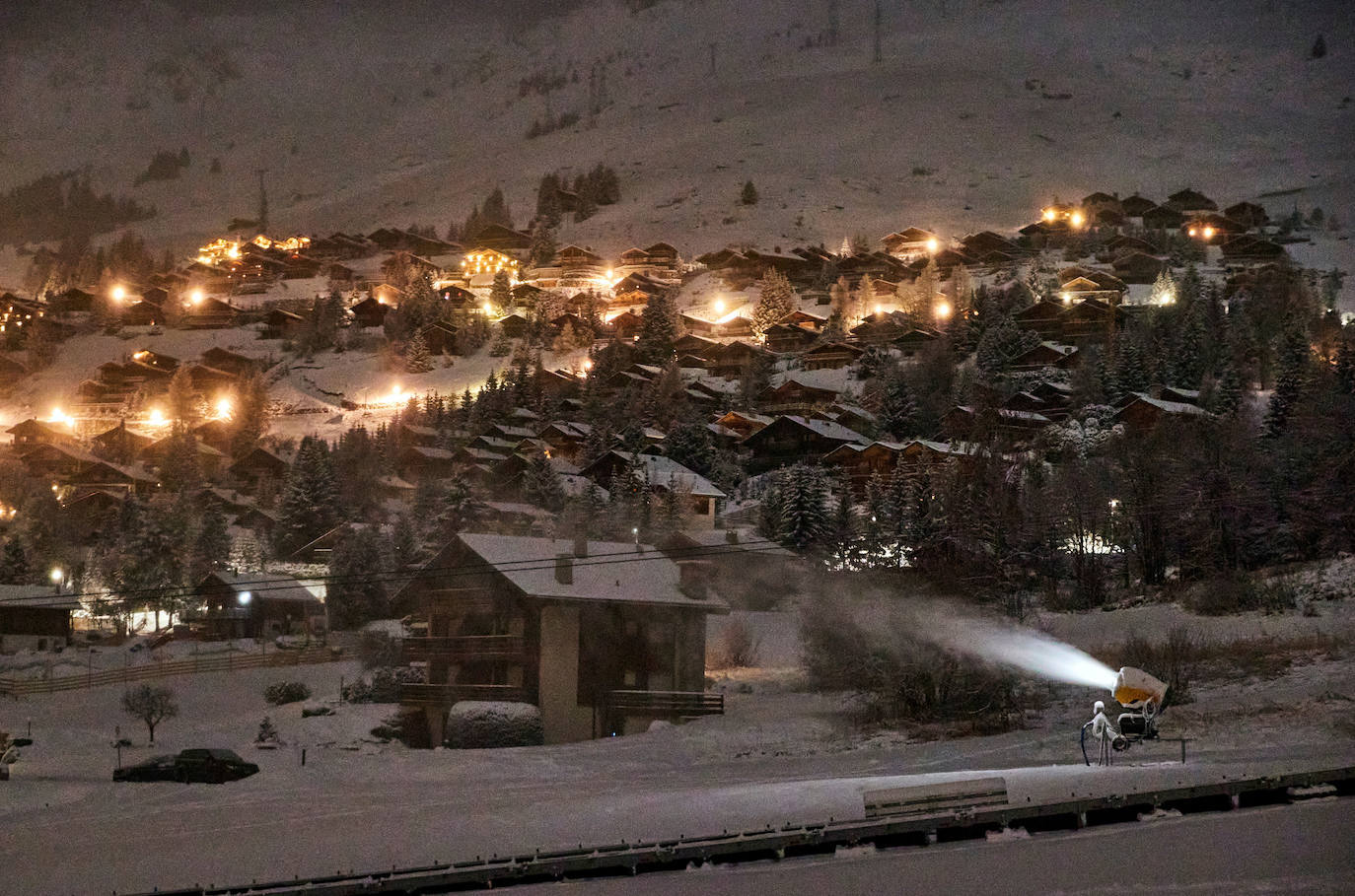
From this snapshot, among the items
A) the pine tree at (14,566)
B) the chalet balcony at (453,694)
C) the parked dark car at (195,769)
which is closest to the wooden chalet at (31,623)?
the pine tree at (14,566)

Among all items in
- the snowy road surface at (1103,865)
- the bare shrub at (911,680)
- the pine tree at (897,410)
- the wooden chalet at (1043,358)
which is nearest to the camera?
the snowy road surface at (1103,865)

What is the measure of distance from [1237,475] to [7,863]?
37679 millimetres

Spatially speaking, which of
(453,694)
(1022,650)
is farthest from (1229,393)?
(453,694)

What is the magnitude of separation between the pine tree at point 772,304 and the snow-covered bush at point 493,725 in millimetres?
64040

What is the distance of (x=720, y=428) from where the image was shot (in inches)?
2872

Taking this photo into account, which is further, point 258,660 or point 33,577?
point 33,577

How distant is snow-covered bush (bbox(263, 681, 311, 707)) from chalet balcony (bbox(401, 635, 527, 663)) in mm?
4568

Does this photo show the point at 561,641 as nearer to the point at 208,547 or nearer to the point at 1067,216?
the point at 208,547

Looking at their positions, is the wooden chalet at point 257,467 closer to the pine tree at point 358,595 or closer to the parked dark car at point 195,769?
the pine tree at point 358,595

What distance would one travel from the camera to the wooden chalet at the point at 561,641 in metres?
32.7

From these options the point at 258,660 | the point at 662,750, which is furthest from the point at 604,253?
the point at 662,750

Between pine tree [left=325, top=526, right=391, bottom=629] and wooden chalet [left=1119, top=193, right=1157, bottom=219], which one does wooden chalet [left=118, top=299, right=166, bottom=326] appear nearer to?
pine tree [left=325, top=526, right=391, bottom=629]

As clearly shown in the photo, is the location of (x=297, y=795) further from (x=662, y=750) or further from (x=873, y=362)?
(x=873, y=362)

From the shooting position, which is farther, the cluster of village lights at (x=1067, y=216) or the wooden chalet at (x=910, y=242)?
the wooden chalet at (x=910, y=242)
